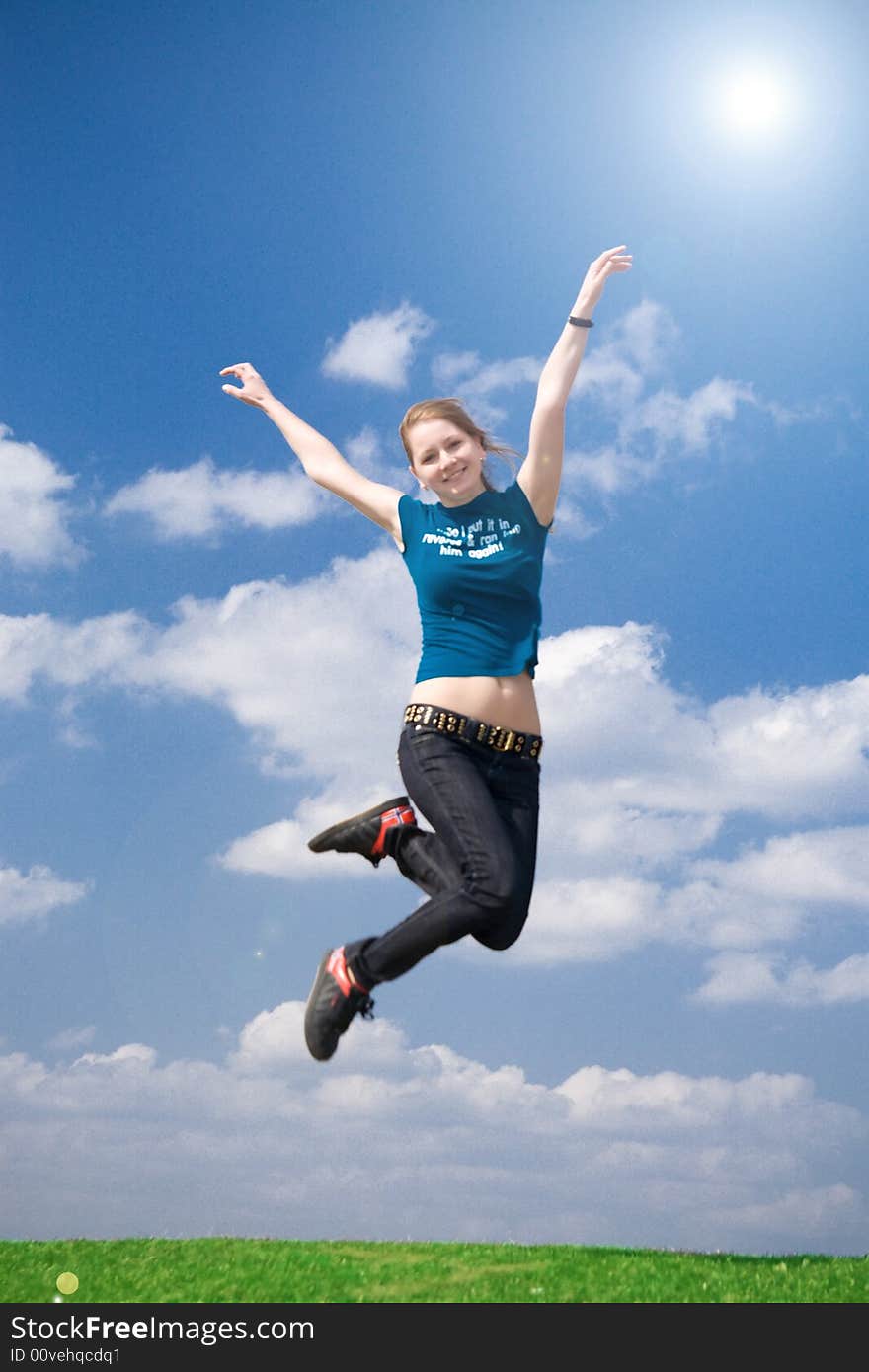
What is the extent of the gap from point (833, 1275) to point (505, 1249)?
2.80 meters

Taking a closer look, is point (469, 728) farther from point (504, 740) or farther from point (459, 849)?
point (459, 849)

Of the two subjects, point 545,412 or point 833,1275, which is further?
point 833,1275

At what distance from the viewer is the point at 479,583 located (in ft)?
23.7

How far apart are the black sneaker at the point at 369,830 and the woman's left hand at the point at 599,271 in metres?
3.13

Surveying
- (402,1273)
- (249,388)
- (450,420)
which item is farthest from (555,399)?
(402,1273)

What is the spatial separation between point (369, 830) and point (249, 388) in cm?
305

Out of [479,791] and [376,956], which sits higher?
[479,791]

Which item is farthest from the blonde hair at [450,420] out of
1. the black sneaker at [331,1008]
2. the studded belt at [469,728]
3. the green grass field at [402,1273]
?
the green grass field at [402,1273]

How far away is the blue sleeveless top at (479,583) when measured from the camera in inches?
282

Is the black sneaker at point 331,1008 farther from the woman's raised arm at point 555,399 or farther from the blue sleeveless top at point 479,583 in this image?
the woman's raised arm at point 555,399
